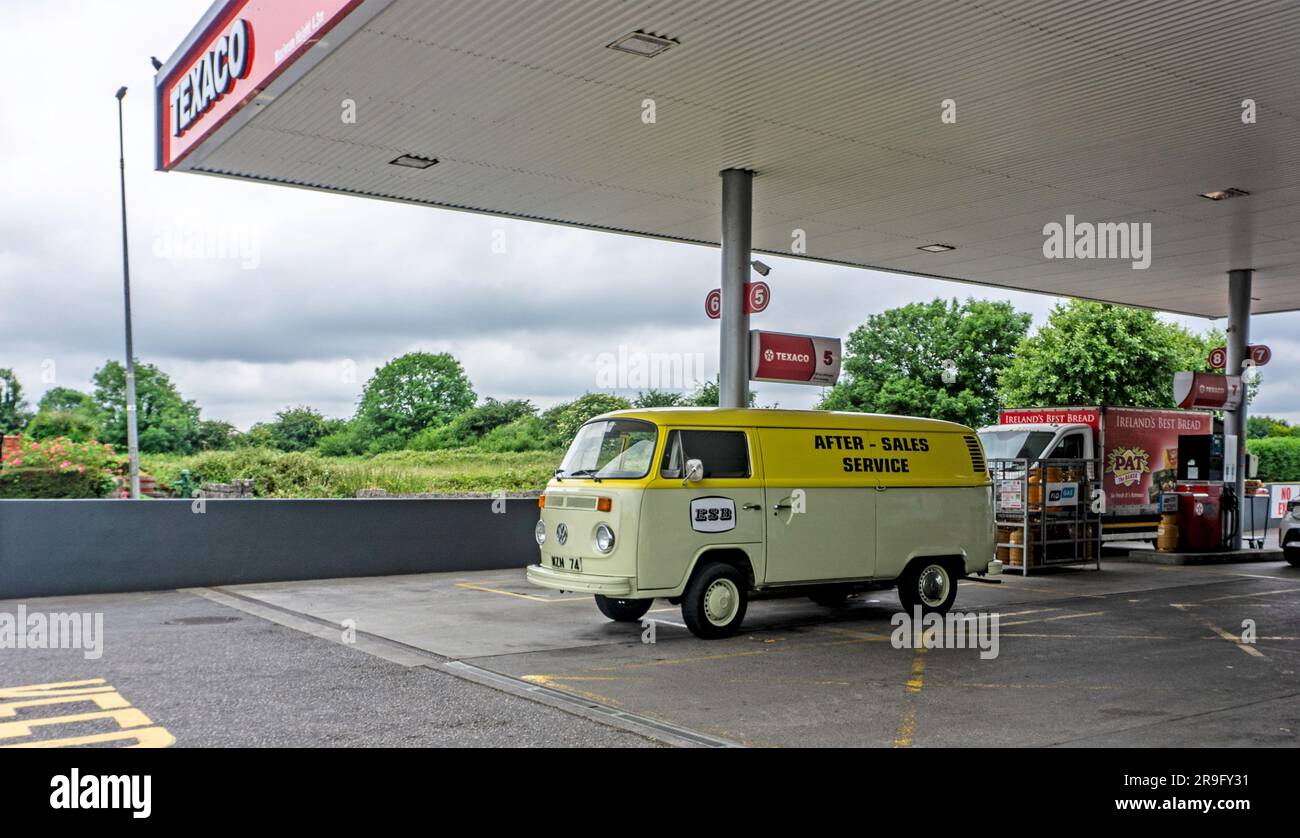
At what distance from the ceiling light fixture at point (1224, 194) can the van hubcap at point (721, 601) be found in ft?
32.5

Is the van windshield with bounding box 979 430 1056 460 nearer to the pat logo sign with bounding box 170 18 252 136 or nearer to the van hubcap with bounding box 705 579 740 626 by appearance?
the van hubcap with bounding box 705 579 740 626

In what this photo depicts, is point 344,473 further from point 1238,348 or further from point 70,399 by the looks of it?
point 70,399

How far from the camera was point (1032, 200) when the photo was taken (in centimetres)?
1551

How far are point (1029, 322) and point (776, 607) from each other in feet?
185

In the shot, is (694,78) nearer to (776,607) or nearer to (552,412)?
(776,607)

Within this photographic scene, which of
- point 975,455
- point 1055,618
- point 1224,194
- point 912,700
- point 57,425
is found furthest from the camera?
point 57,425

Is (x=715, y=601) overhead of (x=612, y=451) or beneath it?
beneath

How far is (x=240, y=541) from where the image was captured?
1459cm

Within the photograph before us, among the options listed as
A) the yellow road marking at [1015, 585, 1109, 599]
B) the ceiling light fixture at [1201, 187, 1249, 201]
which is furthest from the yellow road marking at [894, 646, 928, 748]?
the ceiling light fixture at [1201, 187, 1249, 201]

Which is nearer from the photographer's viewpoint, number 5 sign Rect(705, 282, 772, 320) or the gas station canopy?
the gas station canopy

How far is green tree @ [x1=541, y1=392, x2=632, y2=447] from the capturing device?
1288 inches

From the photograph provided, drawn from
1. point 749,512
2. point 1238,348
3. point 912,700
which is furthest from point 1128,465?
point 912,700

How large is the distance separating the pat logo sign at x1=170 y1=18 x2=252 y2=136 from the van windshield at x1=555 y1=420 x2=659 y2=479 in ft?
17.2

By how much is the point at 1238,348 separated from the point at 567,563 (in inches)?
673
